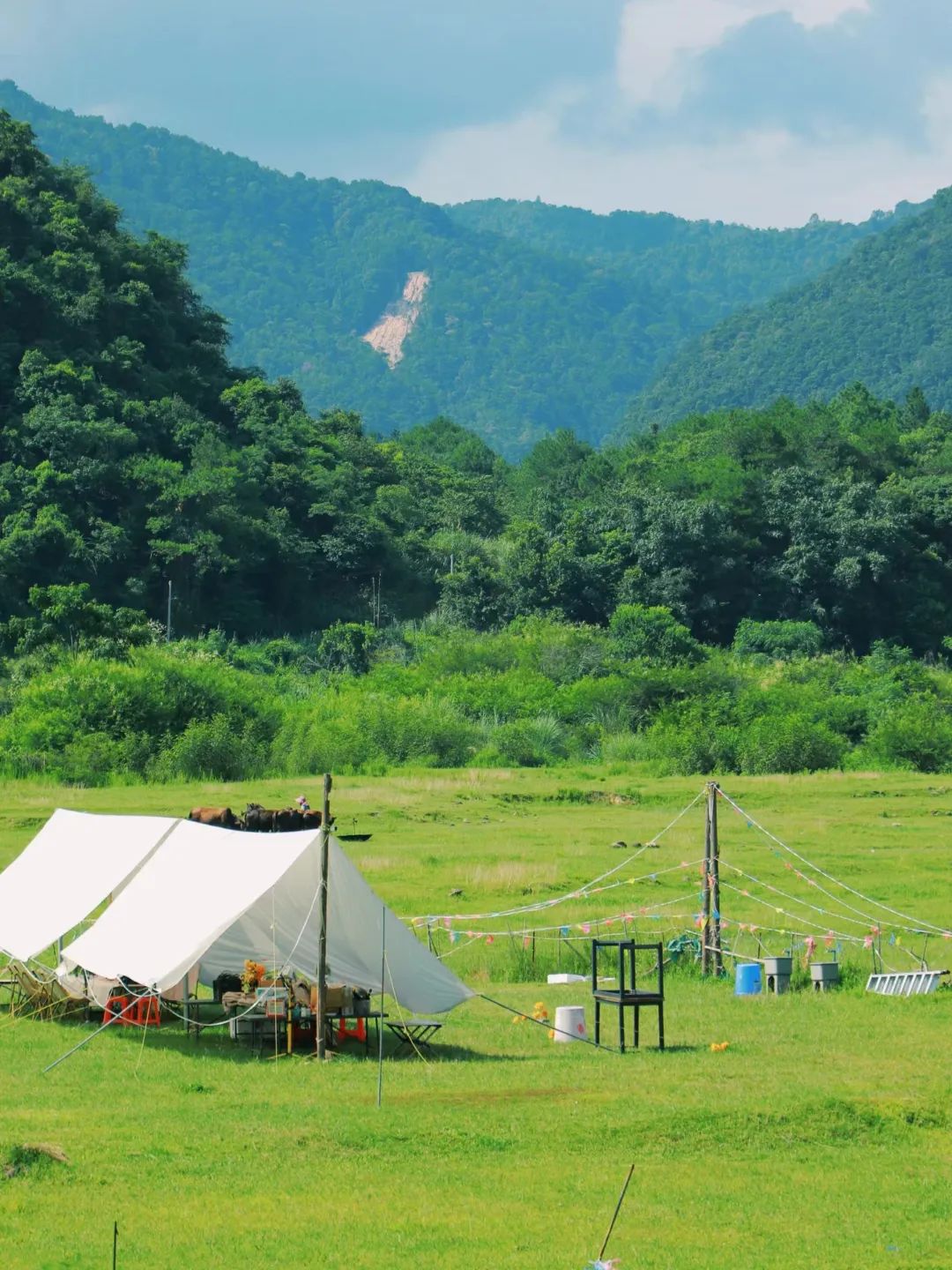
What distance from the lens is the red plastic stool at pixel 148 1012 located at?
2212 cm

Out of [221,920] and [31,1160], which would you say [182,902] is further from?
[31,1160]

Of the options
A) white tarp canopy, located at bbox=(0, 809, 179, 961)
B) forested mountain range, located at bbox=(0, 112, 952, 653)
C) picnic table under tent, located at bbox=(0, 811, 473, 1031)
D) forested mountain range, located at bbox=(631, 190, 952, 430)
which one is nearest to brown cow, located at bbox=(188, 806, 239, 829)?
white tarp canopy, located at bbox=(0, 809, 179, 961)

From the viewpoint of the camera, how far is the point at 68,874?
24.2 metres

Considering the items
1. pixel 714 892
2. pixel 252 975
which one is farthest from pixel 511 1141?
pixel 714 892

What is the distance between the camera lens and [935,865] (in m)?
37.2

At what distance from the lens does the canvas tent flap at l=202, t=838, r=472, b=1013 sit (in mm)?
20672

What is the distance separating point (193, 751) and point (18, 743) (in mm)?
5609

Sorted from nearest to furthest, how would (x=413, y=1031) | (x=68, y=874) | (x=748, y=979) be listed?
(x=413, y=1031) → (x=68, y=874) → (x=748, y=979)

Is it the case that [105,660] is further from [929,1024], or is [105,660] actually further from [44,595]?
[929,1024]

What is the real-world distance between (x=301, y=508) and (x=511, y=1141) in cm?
8006

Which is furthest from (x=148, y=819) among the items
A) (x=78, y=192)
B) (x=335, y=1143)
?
(x=78, y=192)

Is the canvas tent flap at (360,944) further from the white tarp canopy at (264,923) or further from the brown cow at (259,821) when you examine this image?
the brown cow at (259,821)

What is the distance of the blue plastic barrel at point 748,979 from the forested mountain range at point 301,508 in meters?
59.4

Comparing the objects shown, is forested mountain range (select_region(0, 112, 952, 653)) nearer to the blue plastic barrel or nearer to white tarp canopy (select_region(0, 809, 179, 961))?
white tarp canopy (select_region(0, 809, 179, 961))
